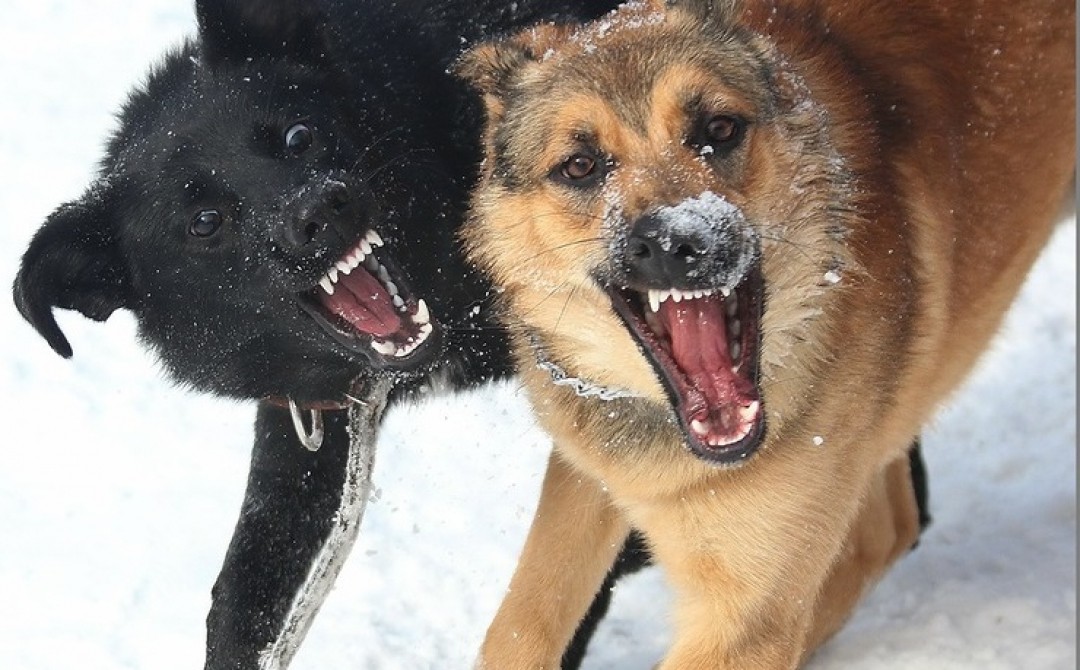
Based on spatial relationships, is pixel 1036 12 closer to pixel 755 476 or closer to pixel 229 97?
pixel 755 476

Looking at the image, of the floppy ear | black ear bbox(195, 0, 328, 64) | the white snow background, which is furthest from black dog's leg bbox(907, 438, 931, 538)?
black ear bbox(195, 0, 328, 64)

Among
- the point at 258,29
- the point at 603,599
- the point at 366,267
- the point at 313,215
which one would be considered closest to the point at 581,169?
the point at 313,215

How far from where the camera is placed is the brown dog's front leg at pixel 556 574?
427 cm

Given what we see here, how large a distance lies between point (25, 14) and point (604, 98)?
5.87m

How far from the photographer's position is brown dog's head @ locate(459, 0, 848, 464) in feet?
11.5

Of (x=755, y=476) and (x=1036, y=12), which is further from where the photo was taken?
(x=1036, y=12)

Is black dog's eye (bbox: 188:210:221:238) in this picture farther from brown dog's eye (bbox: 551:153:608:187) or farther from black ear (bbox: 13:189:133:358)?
brown dog's eye (bbox: 551:153:608:187)

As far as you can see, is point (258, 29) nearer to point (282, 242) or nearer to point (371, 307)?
point (282, 242)

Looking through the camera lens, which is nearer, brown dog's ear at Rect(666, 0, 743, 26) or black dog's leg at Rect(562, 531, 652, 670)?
brown dog's ear at Rect(666, 0, 743, 26)

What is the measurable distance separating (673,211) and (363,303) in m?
1.31

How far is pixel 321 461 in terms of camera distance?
462cm

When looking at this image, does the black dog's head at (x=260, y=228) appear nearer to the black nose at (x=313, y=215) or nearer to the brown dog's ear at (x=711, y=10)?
the black nose at (x=313, y=215)

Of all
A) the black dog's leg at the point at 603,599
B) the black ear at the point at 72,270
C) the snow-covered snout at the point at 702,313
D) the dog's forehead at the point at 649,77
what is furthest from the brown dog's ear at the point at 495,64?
the black dog's leg at the point at 603,599

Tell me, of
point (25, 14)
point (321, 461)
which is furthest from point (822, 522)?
point (25, 14)
